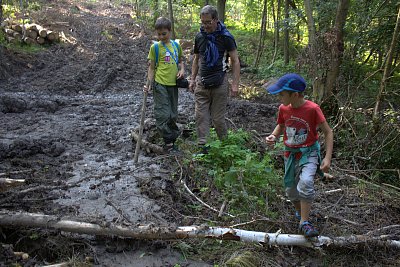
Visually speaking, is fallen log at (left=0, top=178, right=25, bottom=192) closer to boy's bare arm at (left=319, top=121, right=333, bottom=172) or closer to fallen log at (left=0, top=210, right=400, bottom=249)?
fallen log at (left=0, top=210, right=400, bottom=249)

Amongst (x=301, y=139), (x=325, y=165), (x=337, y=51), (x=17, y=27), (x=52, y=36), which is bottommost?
(x=325, y=165)

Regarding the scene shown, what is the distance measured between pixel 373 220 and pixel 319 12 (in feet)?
Result: 30.8

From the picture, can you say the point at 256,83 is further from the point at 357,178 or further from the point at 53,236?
the point at 53,236

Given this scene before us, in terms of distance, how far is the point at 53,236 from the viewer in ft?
11.6

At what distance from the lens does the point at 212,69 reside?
219 inches

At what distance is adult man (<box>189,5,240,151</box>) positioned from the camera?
17.7ft

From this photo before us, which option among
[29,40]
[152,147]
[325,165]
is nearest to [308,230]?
[325,165]

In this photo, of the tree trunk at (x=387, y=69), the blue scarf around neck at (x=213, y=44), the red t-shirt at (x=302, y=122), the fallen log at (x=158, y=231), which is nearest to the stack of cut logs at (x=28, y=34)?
the blue scarf around neck at (x=213, y=44)

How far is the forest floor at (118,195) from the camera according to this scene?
11.7 ft

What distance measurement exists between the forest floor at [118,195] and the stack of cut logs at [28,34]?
567 centimetres

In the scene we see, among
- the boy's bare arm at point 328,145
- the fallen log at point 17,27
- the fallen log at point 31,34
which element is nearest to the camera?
the boy's bare arm at point 328,145

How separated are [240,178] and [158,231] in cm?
A: 154

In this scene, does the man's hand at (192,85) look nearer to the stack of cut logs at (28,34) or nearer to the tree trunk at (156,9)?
the stack of cut logs at (28,34)

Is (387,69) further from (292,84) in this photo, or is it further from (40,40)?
(40,40)
